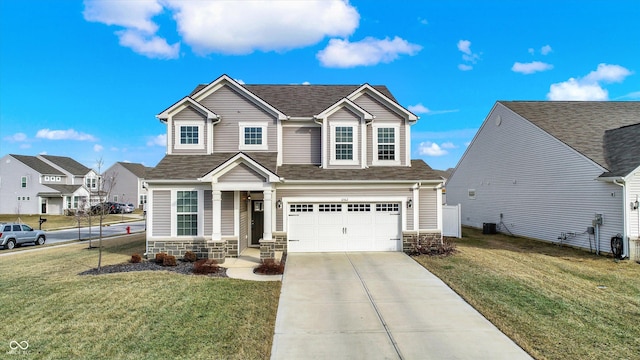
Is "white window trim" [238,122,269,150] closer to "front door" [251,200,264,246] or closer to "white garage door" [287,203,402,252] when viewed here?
"front door" [251,200,264,246]

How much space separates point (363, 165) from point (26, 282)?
41.9ft

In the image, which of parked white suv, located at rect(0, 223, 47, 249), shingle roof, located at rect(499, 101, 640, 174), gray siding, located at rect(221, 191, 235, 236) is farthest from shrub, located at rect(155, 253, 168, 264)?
shingle roof, located at rect(499, 101, 640, 174)

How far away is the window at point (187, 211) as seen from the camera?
1414 cm

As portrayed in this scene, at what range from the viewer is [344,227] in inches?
598

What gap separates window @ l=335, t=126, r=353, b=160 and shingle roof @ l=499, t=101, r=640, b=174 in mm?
10918

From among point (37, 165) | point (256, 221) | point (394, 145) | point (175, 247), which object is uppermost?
point (37, 165)

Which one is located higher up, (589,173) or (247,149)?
(247,149)

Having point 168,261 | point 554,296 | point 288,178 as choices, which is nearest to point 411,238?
point 288,178

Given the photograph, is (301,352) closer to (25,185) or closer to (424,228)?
(424,228)

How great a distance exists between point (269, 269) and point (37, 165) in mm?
49381

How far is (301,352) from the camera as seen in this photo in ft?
20.3

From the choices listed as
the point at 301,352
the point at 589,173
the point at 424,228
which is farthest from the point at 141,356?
the point at 589,173

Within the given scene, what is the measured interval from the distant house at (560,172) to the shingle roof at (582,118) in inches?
1.8

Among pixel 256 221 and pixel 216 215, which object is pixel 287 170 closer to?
pixel 256 221
